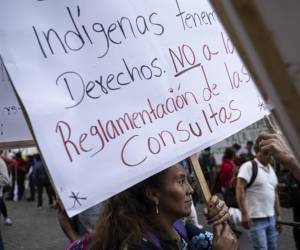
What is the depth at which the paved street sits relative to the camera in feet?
23.2

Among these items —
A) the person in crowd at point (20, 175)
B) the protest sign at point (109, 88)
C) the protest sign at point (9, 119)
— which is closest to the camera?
the protest sign at point (109, 88)

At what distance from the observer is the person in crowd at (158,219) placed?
65.0 inches

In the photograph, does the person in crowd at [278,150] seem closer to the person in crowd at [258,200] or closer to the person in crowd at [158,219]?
the person in crowd at [158,219]

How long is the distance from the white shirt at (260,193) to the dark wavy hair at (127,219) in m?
3.00

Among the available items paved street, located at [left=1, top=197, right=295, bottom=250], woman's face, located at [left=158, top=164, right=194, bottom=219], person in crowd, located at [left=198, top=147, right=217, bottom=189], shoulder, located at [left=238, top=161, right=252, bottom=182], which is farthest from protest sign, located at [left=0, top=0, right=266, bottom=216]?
person in crowd, located at [left=198, top=147, right=217, bottom=189]

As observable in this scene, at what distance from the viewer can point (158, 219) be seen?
1.74m

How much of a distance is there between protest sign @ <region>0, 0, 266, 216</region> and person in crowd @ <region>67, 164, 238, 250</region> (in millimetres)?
126

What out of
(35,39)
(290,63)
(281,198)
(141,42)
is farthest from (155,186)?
(281,198)

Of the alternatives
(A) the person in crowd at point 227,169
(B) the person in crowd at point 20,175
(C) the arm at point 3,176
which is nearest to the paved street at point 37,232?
(A) the person in crowd at point 227,169

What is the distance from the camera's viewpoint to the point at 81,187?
1.52 m

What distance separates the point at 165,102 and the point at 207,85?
0.77ft

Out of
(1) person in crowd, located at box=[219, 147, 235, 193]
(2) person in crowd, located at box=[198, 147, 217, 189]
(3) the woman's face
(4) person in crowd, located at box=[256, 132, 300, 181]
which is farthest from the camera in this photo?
(2) person in crowd, located at box=[198, 147, 217, 189]

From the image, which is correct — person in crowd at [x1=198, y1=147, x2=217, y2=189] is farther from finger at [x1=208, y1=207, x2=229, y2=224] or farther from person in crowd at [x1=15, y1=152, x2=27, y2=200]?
finger at [x1=208, y1=207, x2=229, y2=224]

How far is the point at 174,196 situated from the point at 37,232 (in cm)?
729
